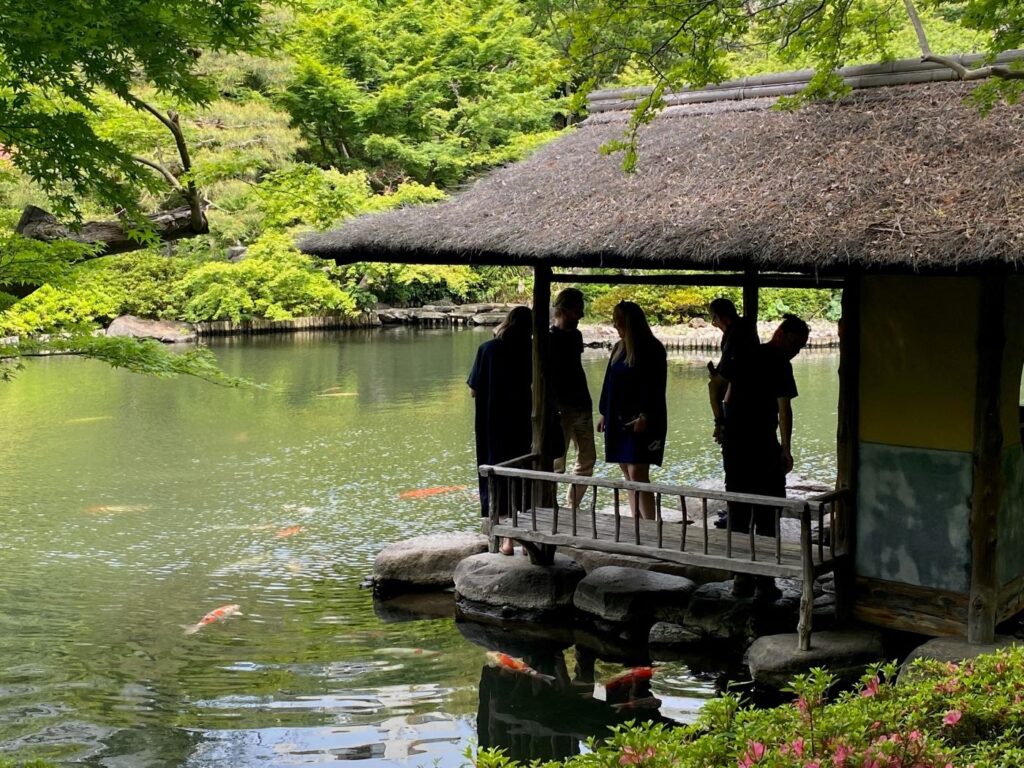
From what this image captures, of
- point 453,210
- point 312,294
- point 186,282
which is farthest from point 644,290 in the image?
point 453,210

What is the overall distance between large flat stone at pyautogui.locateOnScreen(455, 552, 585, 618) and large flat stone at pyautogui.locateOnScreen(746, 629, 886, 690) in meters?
1.67

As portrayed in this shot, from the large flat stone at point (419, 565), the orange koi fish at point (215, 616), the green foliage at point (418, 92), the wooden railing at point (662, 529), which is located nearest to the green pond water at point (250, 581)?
the orange koi fish at point (215, 616)

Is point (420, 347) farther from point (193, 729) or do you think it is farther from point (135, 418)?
point (193, 729)

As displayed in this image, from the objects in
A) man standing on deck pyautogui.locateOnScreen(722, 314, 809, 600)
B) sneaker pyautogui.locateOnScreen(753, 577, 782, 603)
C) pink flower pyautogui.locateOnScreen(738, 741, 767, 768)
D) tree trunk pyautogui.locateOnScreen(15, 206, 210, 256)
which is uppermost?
tree trunk pyautogui.locateOnScreen(15, 206, 210, 256)

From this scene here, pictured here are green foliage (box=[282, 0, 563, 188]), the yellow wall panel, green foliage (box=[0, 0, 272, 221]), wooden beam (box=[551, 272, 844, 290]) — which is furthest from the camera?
green foliage (box=[282, 0, 563, 188])

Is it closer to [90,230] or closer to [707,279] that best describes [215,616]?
[90,230]

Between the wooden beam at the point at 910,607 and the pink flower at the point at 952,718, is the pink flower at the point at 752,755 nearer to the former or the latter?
the pink flower at the point at 952,718

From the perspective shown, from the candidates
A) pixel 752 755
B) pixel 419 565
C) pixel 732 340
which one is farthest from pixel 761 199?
pixel 752 755

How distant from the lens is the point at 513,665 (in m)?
6.77

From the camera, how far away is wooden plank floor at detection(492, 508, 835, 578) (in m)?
6.35

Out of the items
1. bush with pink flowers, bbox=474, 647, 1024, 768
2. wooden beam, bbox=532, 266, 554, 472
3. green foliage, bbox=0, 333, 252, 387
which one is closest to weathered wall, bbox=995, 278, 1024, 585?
wooden beam, bbox=532, 266, 554, 472

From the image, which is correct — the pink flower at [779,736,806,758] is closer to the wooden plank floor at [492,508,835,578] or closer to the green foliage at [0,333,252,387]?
the wooden plank floor at [492,508,835,578]

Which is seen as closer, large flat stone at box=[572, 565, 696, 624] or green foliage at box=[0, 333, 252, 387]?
green foliage at box=[0, 333, 252, 387]

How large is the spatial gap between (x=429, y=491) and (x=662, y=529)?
518 cm
